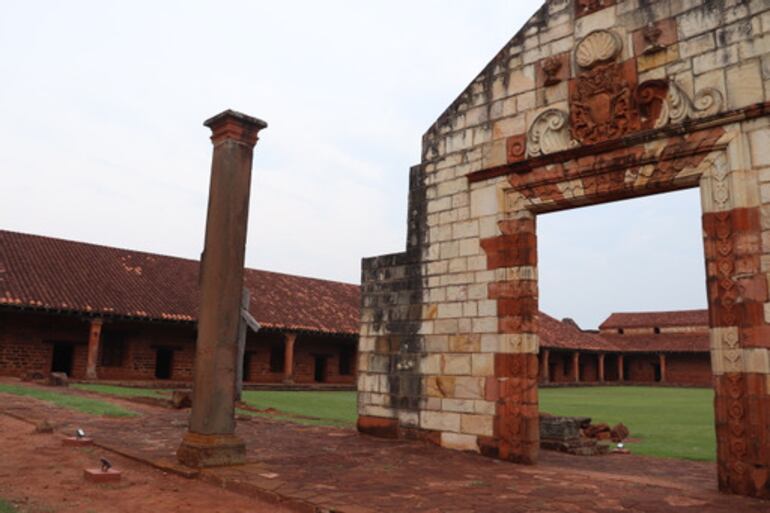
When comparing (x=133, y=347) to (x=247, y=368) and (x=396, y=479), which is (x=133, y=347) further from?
(x=396, y=479)

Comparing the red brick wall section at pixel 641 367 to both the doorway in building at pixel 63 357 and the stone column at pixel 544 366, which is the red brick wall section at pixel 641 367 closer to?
the stone column at pixel 544 366

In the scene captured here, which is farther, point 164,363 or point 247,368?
point 247,368

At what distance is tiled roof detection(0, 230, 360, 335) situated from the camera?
63.0 feet

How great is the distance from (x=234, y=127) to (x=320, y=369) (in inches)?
815

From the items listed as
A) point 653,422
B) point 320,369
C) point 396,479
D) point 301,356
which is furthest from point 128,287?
point 396,479

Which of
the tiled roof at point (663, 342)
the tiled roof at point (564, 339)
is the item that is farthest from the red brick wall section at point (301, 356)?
the tiled roof at point (663, 342)

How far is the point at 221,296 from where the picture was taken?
6.00 m

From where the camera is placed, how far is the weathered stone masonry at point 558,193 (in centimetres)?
556

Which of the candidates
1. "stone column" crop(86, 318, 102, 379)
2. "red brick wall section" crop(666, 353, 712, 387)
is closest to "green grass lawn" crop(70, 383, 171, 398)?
"stone column" crop(86, 318, 102, 379)

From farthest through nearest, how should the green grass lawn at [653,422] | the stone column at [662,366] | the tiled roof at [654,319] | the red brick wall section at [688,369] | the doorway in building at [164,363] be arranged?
the tiled roof at [654,319]
the stone column at [662,366]
the red brick wall section at [688,369]
the doorway in building at [164,363]
the green grass lawn at [653,422]

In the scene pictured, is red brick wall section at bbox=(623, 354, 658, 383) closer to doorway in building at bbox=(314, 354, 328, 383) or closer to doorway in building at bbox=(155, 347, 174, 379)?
doorway in building at bbox=(314, 354, 328, 383)

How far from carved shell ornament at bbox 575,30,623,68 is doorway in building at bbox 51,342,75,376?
19.2m

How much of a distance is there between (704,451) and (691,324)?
3916 cm

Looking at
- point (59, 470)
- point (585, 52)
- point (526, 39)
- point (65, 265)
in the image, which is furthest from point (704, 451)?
point (65, 265)
